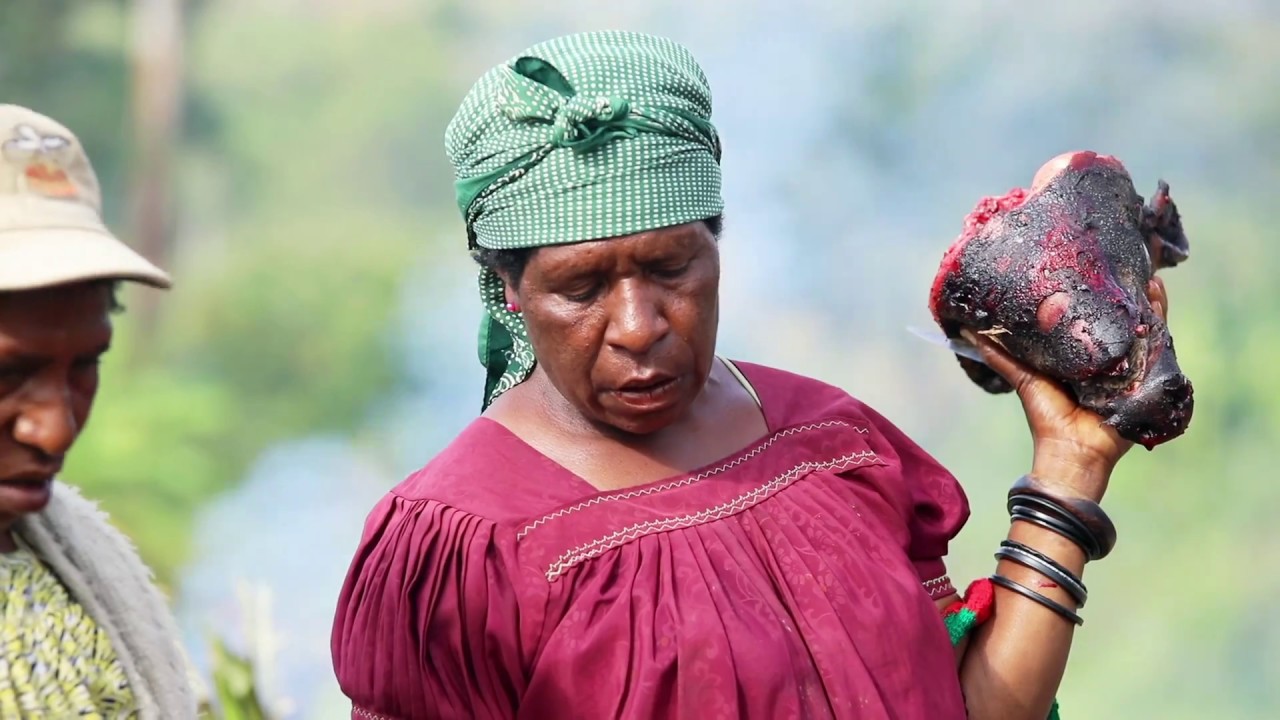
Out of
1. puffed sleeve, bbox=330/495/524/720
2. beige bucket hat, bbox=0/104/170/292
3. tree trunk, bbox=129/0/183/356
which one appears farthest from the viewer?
tree trunk, bbox=129/0/183/356

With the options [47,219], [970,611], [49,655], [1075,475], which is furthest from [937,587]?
[47,219]

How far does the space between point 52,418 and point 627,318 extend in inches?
31.4

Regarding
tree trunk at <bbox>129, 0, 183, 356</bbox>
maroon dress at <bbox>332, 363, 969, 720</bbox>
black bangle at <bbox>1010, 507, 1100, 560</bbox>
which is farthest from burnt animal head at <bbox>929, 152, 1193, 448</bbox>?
tree trunk at <bbox>129, 0, 183, 356</bbox>

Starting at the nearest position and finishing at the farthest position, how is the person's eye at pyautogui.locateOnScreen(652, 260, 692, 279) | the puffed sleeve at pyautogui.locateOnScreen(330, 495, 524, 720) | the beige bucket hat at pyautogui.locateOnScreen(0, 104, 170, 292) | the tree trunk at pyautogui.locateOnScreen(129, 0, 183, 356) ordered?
the beige bucket hat at pyautogui.locateOnScreen(0, 104, 170, 292)
the puffed sleeve at pyautogui.locateOnScreen(330, 495, 524, 720)
the person's eye at pyautogui.locateOnScreen(652, 260, 692, 279)
the tree trunk at pyautogui.locateOnScreen(129, 0, 183, 356)

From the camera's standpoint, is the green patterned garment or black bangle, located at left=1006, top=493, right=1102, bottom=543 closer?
the green patterned garment

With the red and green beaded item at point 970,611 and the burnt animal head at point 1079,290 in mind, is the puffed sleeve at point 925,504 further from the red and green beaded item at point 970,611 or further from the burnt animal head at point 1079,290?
the burnt animal head at point 1079,290

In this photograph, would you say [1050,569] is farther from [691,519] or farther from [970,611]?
[691,519]

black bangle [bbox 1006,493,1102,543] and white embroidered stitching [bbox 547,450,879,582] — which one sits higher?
black bangle [bbox 1006,493,1102,543]

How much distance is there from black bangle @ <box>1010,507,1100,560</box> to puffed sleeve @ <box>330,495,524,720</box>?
35.4 inches

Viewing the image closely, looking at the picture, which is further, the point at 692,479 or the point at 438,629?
the point at 692,479

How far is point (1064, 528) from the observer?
2.35m

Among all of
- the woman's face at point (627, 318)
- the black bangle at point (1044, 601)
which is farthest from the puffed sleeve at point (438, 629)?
the black bangle at point (1044, 601)

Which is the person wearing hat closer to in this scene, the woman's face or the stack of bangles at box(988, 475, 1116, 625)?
the woman's face

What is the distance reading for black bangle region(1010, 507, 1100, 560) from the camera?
92.4 inches
